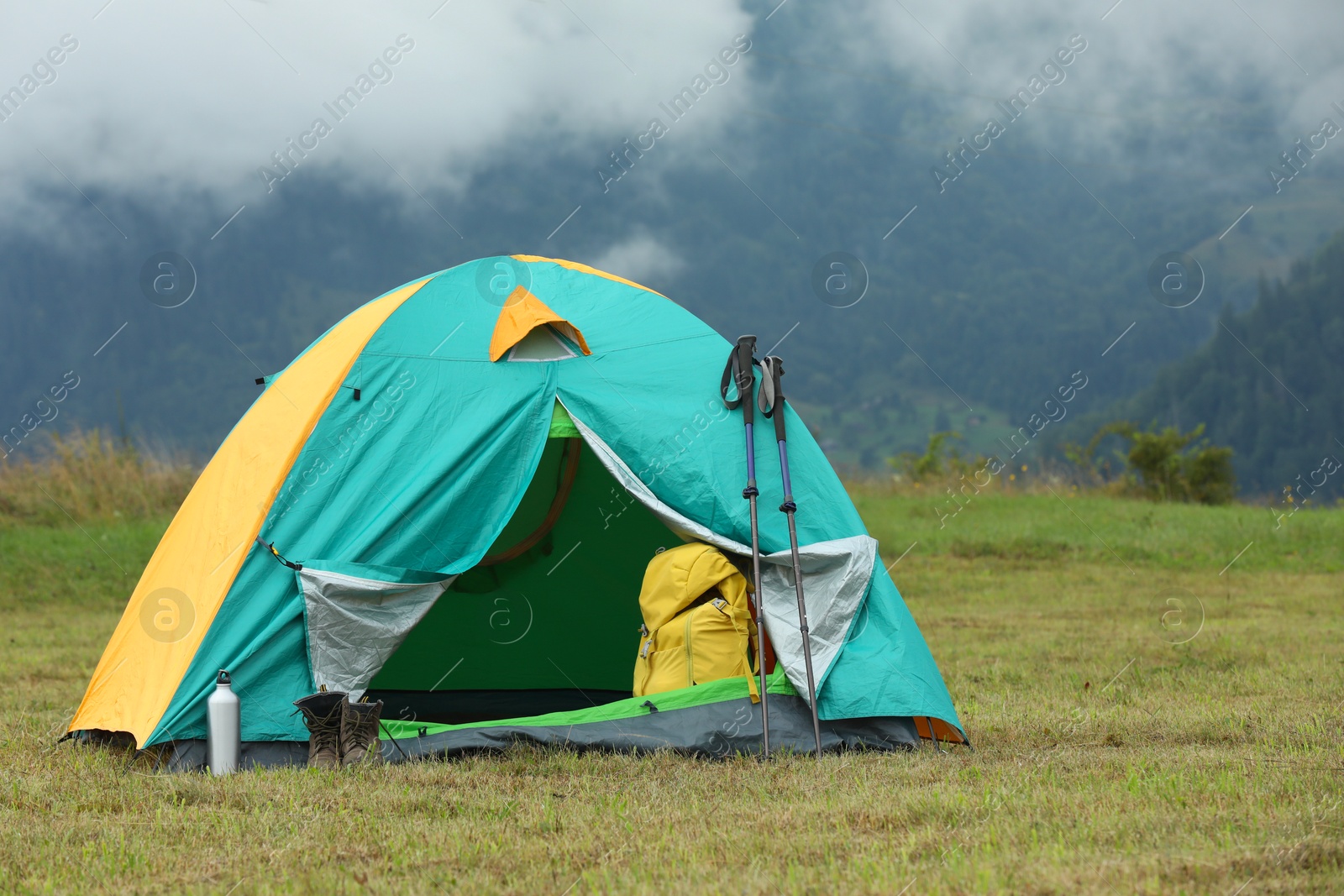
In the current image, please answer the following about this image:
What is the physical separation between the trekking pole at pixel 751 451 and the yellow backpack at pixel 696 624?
0.12 metres

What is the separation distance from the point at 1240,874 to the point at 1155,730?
8.21 feet

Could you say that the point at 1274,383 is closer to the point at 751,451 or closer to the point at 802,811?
the point at 751,451

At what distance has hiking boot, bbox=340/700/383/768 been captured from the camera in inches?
181

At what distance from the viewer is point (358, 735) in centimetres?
464

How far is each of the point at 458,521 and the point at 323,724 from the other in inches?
40.8

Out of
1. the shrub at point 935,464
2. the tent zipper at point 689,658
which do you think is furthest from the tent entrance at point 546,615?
the shrub at point 935,464

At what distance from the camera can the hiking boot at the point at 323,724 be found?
4.61 metres

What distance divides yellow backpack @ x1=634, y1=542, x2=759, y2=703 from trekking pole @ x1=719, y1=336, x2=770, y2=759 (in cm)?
12

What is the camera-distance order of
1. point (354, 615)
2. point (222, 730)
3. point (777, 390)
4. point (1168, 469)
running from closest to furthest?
point (222, 730) → point (354, 615) → point (777, 390) → point (1168, 469)

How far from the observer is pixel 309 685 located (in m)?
4.83

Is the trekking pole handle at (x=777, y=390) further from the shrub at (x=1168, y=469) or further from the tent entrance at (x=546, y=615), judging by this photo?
the shrub at (x=1168, y=469)

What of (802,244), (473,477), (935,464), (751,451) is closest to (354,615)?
(473,477)

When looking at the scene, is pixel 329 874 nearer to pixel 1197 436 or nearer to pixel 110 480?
pixel 110 480

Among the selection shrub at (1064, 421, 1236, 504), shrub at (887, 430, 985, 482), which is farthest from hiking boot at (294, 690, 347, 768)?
shrub at (1064, 421, 1236, 504)
